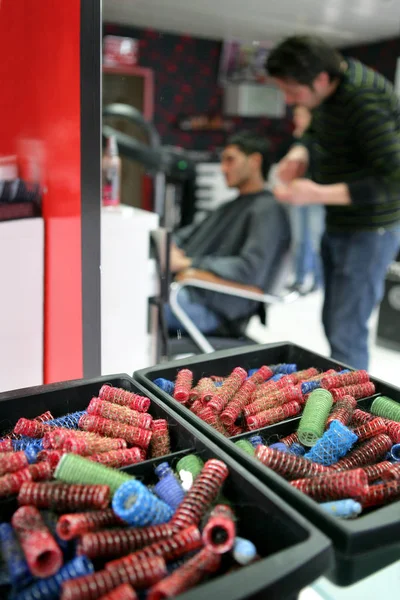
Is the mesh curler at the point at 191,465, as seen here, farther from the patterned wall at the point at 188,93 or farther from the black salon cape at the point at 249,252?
the patterned wall at the point at 188,93

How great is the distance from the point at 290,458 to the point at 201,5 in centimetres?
258

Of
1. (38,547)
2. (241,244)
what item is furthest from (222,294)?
(38,547)

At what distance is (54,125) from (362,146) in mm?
1319

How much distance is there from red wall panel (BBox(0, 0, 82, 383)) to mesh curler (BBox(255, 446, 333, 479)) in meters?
0.86

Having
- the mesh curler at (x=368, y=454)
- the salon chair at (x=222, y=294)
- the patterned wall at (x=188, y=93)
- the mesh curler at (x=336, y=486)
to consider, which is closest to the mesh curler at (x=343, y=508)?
the mesh curler at (x=336, y=486)

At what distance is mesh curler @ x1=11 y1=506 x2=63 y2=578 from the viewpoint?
68 cm

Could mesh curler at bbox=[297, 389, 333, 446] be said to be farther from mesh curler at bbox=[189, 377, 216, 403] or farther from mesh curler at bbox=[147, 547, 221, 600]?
mesh curler at bbox=[147, 547, 221, 600]

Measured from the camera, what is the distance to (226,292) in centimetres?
258

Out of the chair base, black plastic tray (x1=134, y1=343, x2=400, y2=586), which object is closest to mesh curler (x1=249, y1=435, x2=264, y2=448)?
black plastic tray (x1=134, y1=343, x2=400, y2=586)

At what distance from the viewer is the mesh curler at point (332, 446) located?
979 millimetres

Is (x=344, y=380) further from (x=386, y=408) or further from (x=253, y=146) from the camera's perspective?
(x=253, y=146)

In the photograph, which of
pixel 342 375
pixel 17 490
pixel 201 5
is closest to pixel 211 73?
pixel 201 5

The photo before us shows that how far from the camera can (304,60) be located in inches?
84.4

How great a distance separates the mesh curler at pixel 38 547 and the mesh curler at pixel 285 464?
355mm
